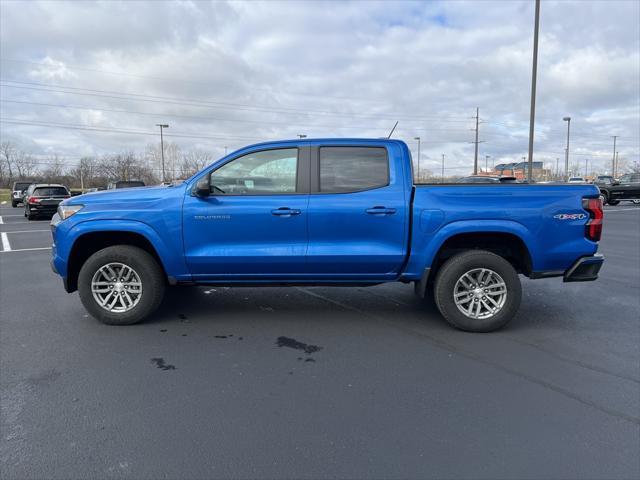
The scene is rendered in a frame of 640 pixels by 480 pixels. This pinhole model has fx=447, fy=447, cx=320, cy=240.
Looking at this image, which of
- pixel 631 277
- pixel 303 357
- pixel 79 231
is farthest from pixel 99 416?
pixel 631 277

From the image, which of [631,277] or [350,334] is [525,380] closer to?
[350,334]

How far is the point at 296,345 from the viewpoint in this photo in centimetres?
414

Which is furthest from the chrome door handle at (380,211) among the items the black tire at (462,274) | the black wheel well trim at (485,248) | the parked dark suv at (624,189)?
the parked dark suv at (624,189)

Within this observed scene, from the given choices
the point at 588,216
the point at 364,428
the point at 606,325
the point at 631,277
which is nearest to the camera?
the point at 364,428

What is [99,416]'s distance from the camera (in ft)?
9.62

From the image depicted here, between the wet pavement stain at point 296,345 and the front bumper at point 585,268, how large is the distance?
8.72ft

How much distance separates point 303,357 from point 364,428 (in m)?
1.16

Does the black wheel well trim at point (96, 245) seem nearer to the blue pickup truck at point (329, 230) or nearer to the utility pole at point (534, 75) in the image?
the blue pickup truck at point (329, 230)

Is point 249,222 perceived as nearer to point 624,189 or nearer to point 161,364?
point 161,364

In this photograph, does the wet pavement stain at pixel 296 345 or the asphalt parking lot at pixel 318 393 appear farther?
the wet pavement stain at pixel 296 345

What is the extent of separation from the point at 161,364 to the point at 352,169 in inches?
101

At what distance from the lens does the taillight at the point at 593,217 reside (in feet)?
14.4

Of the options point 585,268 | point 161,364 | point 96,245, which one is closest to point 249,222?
point 161,364

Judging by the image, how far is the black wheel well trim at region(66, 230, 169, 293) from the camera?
464 centimetres
